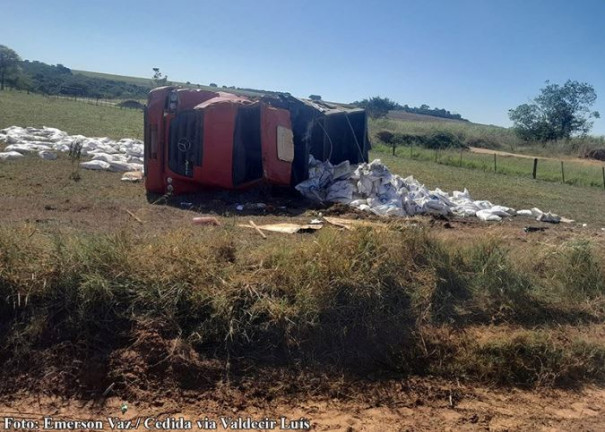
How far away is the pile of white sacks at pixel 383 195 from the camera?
34.2ft

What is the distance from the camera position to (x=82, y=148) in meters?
15.0

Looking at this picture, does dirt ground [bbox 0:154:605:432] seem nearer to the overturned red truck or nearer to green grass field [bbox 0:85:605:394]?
green grass field [bbox 0:85:605:394]

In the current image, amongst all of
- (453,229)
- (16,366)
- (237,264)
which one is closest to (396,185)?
(453,229)

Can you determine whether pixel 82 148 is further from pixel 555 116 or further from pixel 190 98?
pixel 555 116

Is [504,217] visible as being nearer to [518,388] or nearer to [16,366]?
[518,388]

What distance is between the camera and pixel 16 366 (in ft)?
12.1

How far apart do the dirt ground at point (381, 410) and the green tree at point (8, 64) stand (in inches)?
2706

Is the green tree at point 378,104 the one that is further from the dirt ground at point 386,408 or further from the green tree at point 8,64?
the dirt ground at point 386,408

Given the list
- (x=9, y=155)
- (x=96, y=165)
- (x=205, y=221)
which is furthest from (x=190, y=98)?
(x=9, y=155)

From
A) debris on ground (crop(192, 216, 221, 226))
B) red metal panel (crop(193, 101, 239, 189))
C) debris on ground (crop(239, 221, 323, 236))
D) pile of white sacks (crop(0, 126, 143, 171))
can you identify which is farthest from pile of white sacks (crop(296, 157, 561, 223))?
pile of white sacks (crop(0, 126, 143, 171))

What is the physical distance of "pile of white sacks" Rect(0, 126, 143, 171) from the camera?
13270mm

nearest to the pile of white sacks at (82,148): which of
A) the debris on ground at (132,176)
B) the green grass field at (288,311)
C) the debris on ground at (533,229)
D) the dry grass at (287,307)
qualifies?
the debris on ground at (132,176)

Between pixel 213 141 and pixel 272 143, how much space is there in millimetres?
1146

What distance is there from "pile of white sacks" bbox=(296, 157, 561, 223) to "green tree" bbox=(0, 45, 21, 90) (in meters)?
62.8
